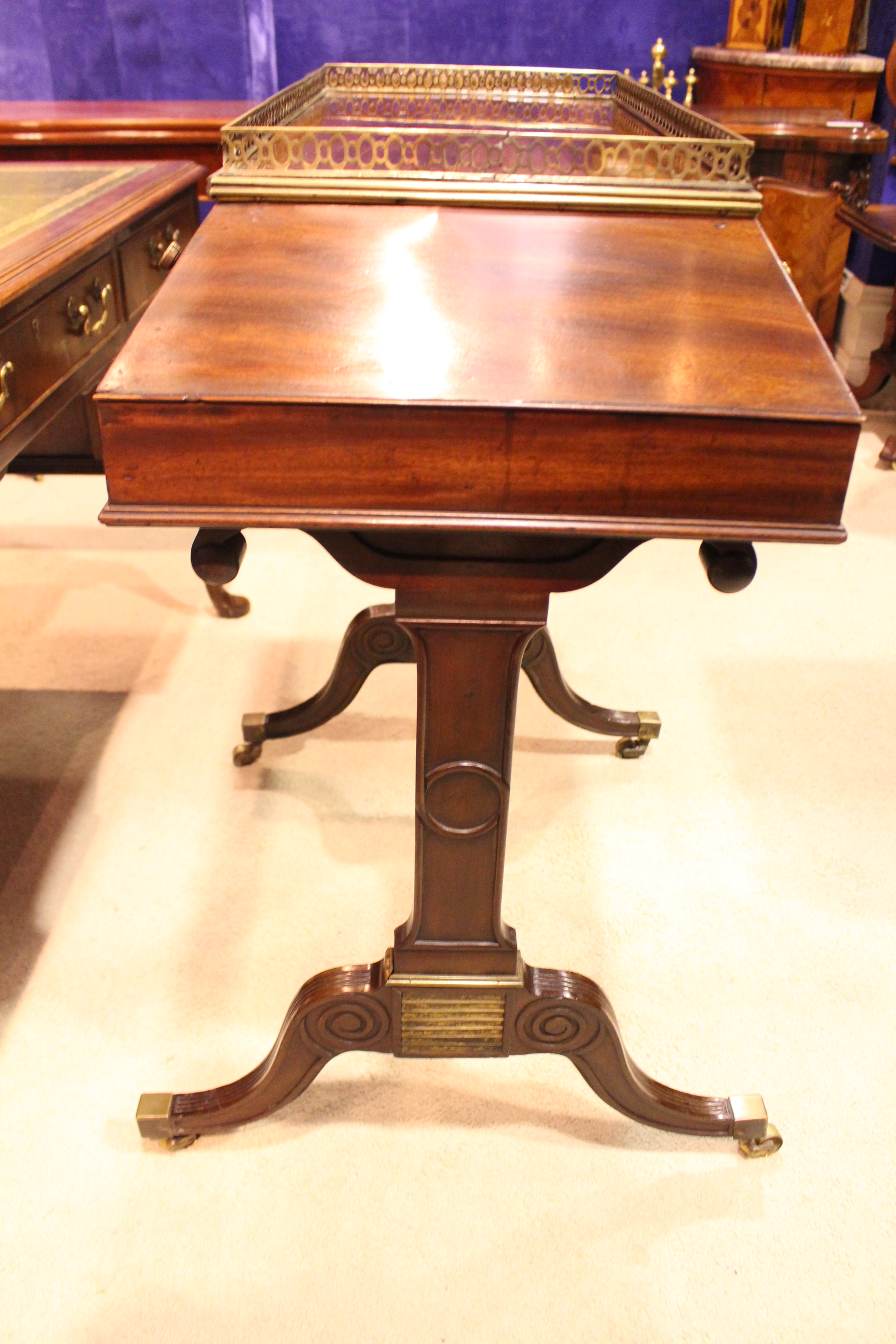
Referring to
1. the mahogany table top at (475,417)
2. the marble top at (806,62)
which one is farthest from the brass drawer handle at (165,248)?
the marble top at (806,62)

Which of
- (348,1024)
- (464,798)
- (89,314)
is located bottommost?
(348,1024)

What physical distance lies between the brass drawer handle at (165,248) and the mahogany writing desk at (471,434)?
0.81m

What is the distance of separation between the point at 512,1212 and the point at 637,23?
161 inches

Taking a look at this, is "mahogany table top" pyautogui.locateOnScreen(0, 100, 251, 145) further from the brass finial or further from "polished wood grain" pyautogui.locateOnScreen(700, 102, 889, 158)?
the brass finial

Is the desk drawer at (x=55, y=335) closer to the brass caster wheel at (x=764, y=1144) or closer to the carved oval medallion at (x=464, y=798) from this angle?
the carved oval medallion at (x=464, y=798)

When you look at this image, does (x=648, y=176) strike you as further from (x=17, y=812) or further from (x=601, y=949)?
(x=17, y=812)

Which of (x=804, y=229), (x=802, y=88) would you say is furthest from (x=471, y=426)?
(x=802, y=88)

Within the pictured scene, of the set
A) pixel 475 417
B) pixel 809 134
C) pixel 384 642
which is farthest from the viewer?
pixel 809 134

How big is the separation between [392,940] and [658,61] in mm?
3341

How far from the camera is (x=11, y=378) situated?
1468 millimetres

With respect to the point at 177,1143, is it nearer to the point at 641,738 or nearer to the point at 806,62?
the point at 641,738

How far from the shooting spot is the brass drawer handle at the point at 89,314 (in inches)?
65.9

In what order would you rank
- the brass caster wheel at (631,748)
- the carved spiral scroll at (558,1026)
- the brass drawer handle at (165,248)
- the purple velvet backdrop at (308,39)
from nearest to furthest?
the carved spiral scroll at (558,1026) < the brass drawer handle at (165,248) < the brass caster wheel at (631,748) < the purple velvet backdrop at (308,39)

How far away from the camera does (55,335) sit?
162 centimetres
